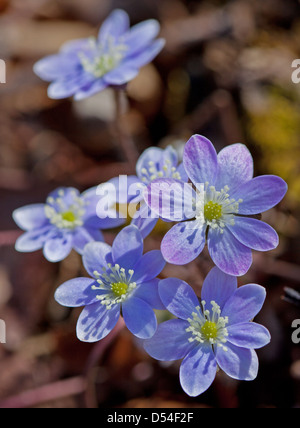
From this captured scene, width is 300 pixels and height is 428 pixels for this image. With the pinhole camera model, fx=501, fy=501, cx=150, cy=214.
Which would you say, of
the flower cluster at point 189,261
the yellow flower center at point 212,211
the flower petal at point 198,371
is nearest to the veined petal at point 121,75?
the flower cluster at point 189,261

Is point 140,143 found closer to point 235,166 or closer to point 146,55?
point 146,55

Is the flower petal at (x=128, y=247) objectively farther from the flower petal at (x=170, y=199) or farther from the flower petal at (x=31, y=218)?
the flower petal at (x=31, y=218)

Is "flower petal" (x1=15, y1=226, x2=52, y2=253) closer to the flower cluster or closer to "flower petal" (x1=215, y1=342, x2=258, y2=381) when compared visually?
the flower cluster

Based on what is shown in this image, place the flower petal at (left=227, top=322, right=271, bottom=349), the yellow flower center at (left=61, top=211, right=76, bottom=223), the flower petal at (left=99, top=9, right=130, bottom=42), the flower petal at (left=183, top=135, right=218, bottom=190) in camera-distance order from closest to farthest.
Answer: the flower petal at (left=227, top=322, right=271, bottom=349), the flower petal at (left=183, top=135, right=218, bottom=190), the yellow flower center at (left=61, top=211, right=76, bottom=223), the flower petal at (left=99, top=9, right=130, bottom=42)

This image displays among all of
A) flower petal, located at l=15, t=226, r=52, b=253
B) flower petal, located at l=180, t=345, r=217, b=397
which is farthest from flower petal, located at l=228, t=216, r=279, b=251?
flower petal, located at l=15, t=226, r=52, b=253

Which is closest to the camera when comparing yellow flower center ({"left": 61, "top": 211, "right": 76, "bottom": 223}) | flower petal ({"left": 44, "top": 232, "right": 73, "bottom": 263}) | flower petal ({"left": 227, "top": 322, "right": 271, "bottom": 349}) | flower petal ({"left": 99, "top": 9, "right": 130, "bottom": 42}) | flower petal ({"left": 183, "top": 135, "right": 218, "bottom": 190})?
flower petal ({"left": 227, "top": 322, "right": 271, "bottom": 349})

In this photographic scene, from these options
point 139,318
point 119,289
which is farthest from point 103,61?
point 139,318

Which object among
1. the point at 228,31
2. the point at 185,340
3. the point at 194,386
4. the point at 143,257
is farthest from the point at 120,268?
the point at 228,31
